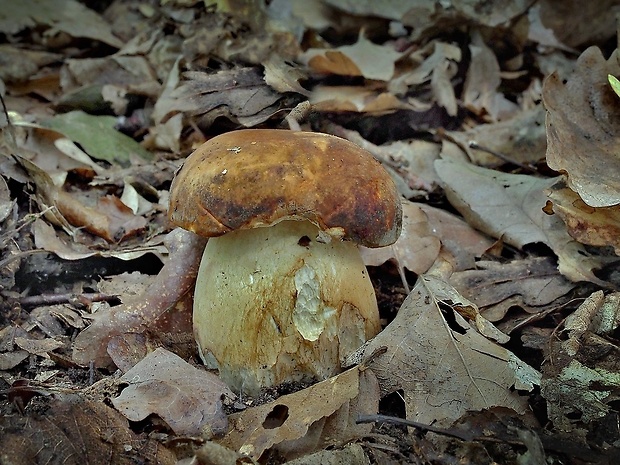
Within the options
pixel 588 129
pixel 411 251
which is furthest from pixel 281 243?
pixel 588 129

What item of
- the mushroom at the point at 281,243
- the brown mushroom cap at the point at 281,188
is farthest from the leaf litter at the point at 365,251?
the brown mushroom cap at the point at 281,188

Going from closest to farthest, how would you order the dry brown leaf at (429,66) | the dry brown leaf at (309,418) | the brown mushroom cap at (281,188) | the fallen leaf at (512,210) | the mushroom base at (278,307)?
1. the dry brown leaf at (309,418)
2. the brown mushroom cap at (281,188)
3. the mushroom base at (278,307)
4. the fallen leaf at (512,210)
5. the dry brown leaf at (429,66)

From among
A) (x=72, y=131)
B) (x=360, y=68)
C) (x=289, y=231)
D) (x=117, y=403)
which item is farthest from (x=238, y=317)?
(x=360, y=68)

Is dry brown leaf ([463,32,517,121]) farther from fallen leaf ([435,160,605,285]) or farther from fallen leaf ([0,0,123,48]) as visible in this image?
fallen leaf ([0,0,123,48])

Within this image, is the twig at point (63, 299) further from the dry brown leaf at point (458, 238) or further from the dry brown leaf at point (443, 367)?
the dry brown leaf at point (458, 238)

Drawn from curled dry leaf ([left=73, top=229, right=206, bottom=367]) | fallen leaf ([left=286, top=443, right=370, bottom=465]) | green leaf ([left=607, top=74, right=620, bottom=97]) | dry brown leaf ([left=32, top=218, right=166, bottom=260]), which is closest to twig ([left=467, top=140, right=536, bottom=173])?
green leaf ([left=607, top=74, right=620, bottom=97])

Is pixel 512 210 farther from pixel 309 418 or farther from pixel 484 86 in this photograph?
pixel 484 86

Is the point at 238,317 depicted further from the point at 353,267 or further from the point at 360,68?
the point at 360,68
